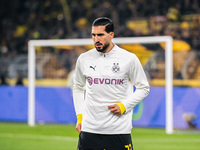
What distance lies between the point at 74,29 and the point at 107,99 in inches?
635

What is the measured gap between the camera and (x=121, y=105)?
4.25 metres

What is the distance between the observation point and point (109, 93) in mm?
4305

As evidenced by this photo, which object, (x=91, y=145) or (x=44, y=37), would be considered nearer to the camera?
(x=91, y=145)

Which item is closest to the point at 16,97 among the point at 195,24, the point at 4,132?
the point at 4,132

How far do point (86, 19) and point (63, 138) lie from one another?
1003 cm

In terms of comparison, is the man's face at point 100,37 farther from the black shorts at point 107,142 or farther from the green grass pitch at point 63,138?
the green grass pitch at point 63,138

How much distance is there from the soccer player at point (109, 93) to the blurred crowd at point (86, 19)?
1176 centimetres

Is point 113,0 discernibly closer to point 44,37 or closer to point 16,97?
point 44,37

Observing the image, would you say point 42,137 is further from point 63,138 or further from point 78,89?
point 78,89

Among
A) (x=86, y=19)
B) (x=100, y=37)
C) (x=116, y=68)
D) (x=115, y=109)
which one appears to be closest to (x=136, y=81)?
(x=116, y=68)

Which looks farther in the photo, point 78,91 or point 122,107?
point 78,91

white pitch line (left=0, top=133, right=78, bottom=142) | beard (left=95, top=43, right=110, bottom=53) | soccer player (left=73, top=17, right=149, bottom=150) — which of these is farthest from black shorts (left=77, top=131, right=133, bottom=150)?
white pitch line (left=0, top=133, right=78, bottom=142)

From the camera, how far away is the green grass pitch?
958cm

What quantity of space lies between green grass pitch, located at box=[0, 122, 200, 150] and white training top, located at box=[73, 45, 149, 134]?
16.5 ft
